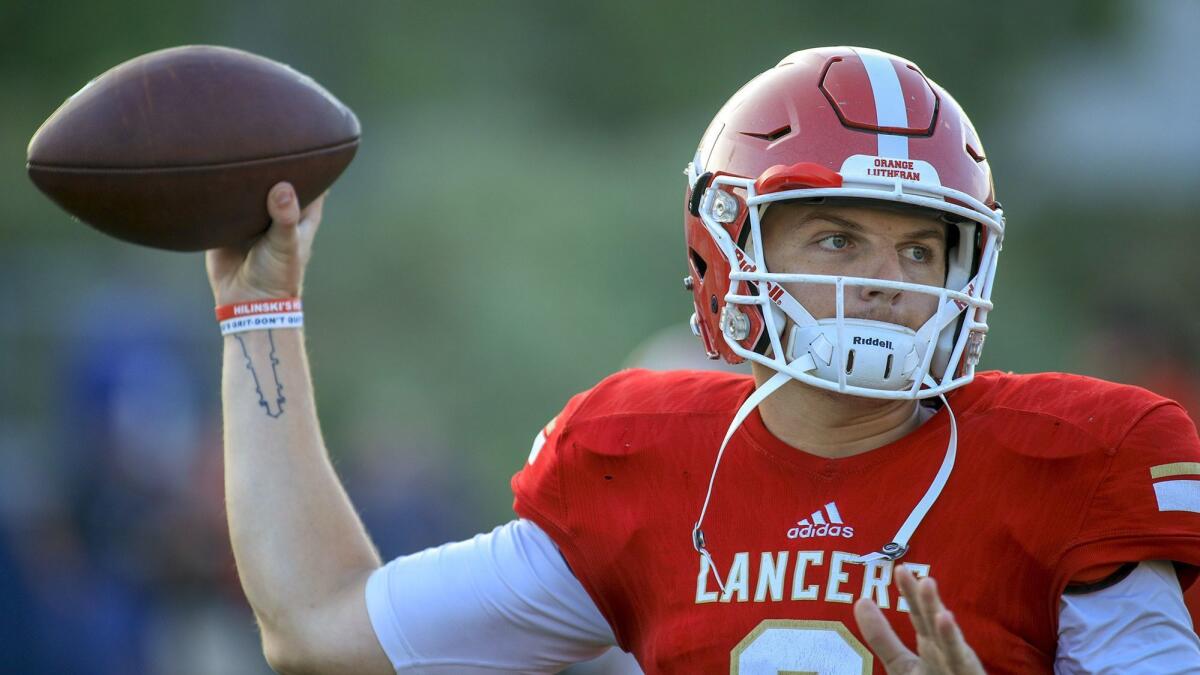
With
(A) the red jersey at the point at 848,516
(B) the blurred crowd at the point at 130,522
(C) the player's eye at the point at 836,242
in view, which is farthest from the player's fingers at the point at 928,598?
(B) the blurred crowd at the point at 130,522

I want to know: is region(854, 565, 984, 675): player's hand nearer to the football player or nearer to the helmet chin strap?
the football player

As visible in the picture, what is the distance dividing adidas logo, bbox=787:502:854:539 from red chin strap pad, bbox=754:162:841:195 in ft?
1.53

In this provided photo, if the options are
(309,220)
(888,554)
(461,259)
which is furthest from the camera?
(461,259)

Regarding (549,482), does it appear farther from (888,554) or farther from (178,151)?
(178,151)

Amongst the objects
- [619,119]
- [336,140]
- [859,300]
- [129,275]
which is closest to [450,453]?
[129,275]

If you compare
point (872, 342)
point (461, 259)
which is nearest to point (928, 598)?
point (872, 342)

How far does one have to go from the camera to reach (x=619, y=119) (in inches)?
589

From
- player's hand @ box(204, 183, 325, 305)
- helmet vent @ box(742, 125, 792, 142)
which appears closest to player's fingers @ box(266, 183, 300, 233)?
player's hand @ box(204, 183, 325, 305)

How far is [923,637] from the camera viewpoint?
6.04ft

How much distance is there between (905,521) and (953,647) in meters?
0.36

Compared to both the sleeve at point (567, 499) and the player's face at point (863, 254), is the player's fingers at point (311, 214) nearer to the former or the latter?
the sleeve at point (567, 499)

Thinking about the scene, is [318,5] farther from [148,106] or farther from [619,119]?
[148,106]

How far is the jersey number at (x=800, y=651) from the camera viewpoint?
2.12m

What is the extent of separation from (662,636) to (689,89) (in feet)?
42.9
